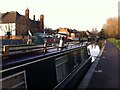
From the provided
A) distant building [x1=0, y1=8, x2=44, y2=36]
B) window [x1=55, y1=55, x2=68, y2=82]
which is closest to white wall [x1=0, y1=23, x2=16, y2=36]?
distant building [x1=0, y1=8, x2=44, y2=36]

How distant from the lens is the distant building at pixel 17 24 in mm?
48456

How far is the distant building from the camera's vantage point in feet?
159

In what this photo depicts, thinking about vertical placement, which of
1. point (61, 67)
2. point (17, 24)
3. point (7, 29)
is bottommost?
point (61, 67)

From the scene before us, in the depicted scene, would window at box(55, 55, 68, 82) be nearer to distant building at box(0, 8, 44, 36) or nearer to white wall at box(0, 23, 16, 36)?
distant building at box(0, 8, 44, 36)

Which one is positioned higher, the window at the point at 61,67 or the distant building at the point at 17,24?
the distant building at the point at 17,24

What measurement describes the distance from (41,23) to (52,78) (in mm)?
56986

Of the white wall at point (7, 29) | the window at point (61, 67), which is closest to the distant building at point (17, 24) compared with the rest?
the white wall at point (7, 29)

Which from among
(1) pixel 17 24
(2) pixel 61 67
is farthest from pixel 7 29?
(2) pixel 61 67

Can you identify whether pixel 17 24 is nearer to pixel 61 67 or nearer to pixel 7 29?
pixel 7 29

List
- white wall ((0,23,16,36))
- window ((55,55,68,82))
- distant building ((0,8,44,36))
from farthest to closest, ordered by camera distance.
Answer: distant building ((0,8,44,36))
white wall ((0,23,16,36))
window ((55,55,68,82))

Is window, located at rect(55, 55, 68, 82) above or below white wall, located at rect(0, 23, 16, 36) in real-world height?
below

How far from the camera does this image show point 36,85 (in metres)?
4.66

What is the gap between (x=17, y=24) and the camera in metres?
52.0

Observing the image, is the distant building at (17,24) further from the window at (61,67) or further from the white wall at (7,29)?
the window at (61,67)
